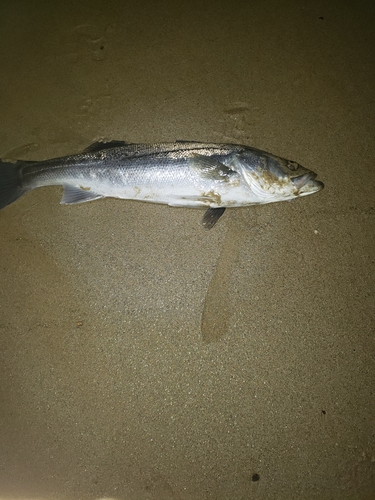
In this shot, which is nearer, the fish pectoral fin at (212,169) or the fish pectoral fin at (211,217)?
the fish pectoral fin at (212,169)

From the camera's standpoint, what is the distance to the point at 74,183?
11.2 feet

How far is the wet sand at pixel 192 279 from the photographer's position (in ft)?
9.87

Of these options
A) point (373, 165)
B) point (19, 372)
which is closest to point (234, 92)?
point (373, 165)

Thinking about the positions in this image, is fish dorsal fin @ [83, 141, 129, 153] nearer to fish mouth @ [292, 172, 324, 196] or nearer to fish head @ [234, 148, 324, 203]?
fish head @ [234, 148, 324, 203]

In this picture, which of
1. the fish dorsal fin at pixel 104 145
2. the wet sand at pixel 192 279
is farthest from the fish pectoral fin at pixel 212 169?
the fish dorsal fin at pixel 104 145

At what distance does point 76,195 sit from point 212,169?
1436 mm

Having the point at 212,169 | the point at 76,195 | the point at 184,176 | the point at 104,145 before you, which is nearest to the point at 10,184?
the point at 76,195

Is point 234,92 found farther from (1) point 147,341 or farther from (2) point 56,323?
(2) point 56,323

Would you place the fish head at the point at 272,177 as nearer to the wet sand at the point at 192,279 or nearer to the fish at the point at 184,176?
the fish at the point at 184,176

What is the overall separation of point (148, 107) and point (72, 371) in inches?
118

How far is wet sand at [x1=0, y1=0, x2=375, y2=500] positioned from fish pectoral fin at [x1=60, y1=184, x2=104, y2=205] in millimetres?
137

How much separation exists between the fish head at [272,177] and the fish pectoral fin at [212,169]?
10 cm

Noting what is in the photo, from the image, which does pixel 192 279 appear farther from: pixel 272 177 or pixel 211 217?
pixel 272 177

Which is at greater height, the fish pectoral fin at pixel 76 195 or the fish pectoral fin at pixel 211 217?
the fish pectoral fin at pixel 76 195
